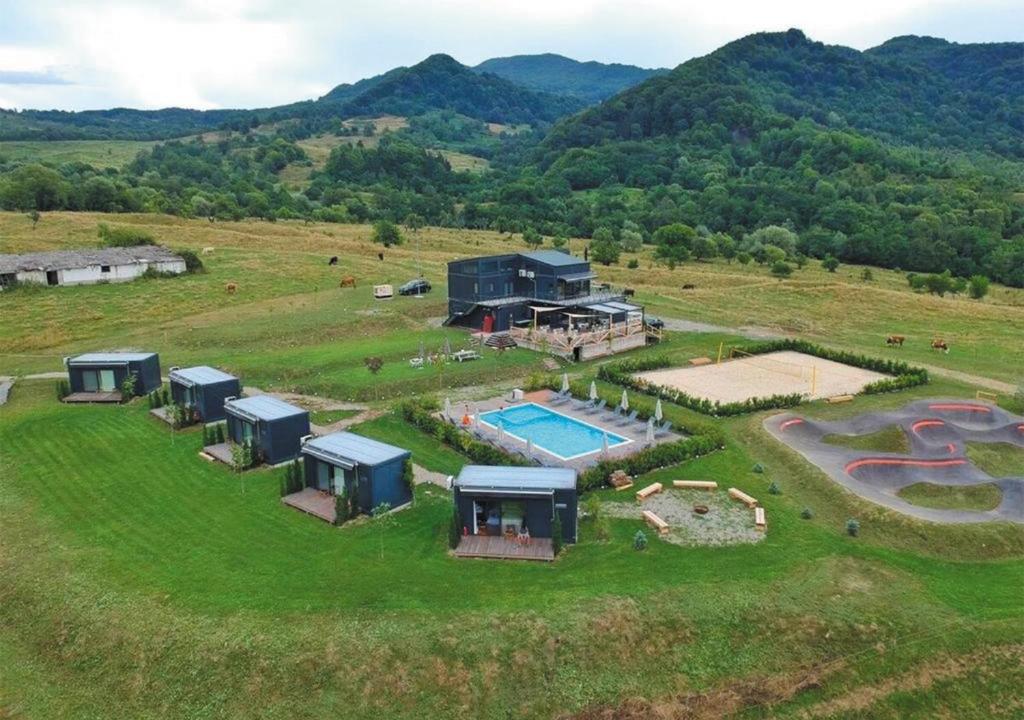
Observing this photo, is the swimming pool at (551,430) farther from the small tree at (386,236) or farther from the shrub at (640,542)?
the small tree at (386,236)

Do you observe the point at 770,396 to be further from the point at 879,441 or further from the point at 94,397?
the point at 94,397

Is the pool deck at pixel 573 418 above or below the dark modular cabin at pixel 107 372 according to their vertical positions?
below

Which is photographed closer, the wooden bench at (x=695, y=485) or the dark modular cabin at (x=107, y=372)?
the wooden bench at (x=695, y=485)

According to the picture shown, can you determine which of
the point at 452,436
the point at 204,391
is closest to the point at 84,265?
the point at 204,391

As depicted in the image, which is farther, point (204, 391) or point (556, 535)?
point (204, 391)

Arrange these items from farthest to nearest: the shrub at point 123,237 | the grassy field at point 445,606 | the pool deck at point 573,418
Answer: the shrub at point 123,237 < the pool deck at point 573,418 < the grassy field at point 445,606

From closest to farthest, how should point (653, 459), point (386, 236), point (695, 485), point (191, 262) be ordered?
1. point (695, 485)
2. point (653, 459)
3. point (191, 262)
4. point (386, 236)

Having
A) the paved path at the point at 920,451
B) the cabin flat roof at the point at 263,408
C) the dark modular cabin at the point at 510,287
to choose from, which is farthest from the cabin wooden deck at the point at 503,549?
the dark modular cabin at the point at 510,287
